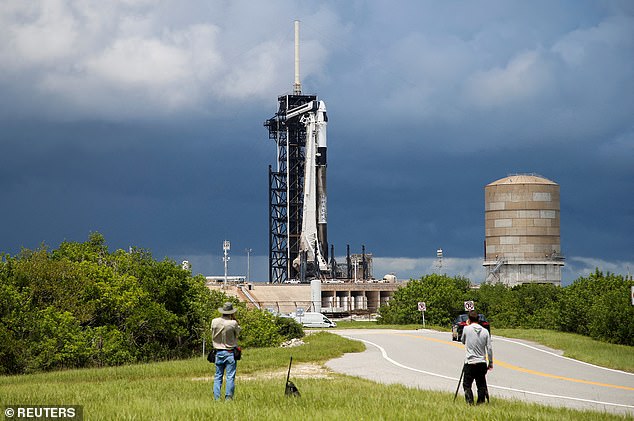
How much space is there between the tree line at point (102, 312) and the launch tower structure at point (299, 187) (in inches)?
2763

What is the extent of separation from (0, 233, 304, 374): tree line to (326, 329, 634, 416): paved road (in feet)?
38.9

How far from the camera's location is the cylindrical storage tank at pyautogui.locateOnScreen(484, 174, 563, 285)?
111688 mm

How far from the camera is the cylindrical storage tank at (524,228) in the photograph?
11169cm

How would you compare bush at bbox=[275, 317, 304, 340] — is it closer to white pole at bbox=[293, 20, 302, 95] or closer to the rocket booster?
the rocket booster

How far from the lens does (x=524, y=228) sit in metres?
112

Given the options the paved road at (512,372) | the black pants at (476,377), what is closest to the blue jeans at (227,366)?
the black pants at (476,377)

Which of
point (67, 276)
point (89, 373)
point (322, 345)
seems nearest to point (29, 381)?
→ point (89, 373)

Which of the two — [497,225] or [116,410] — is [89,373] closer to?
[116,410]

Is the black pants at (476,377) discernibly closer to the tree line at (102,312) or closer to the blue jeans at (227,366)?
the blue jeans at (227,366)

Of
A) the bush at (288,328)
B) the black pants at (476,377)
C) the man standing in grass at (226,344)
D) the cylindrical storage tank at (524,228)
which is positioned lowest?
the bush at (288,328)

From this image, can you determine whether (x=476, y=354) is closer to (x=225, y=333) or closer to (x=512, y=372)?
(x=225, y=333)

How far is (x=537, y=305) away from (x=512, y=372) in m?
50.7

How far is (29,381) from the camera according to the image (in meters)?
26.8

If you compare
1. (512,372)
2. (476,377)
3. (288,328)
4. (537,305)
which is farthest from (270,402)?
(537,305)
